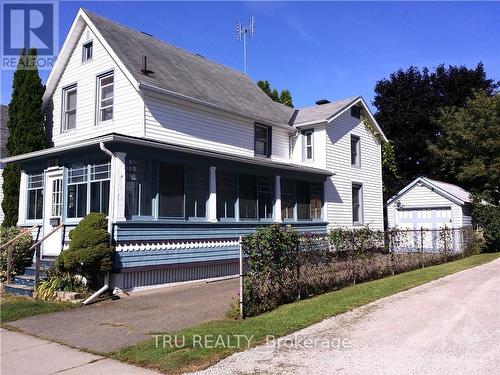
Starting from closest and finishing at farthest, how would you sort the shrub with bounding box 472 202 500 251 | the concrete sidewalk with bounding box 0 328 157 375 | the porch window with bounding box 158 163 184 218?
1. the concrete sidewalk with bounding box 0 328 157 375
2. the porch window with bounding box 158 163 184 218
3. the shrub with bounding box 472 202 500 251

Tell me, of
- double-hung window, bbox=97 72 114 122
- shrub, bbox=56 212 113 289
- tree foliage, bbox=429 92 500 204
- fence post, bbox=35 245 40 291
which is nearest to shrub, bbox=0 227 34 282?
fence post, bbox=35 245 40 291

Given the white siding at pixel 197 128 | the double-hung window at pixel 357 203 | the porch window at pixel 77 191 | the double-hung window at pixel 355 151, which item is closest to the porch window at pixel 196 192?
the white siding at pixel 197 128

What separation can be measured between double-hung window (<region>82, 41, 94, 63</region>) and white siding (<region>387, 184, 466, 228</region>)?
18.3m

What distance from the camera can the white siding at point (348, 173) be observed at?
21.9m

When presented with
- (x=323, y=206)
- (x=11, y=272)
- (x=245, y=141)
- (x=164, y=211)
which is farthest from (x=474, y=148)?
(x=11, y=272)

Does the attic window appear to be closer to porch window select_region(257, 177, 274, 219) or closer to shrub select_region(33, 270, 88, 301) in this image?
porch window select_region(257, 177, 274, 219)

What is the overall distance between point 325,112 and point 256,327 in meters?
16.0

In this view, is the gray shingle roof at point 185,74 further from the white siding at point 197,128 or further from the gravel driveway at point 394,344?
the gravel driveway at point 394,344

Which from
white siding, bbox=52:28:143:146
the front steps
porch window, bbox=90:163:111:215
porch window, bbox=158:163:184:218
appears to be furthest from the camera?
white siding, bbox=52:28:143:146

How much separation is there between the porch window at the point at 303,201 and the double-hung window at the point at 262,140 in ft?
Answer: 6.56

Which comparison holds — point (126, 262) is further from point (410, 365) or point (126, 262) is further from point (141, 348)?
point (410, 365)

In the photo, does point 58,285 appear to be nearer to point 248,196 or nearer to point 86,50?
point 248,196

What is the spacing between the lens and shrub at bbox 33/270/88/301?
12.0 meters

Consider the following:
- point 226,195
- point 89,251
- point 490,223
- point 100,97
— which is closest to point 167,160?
point 226,195
